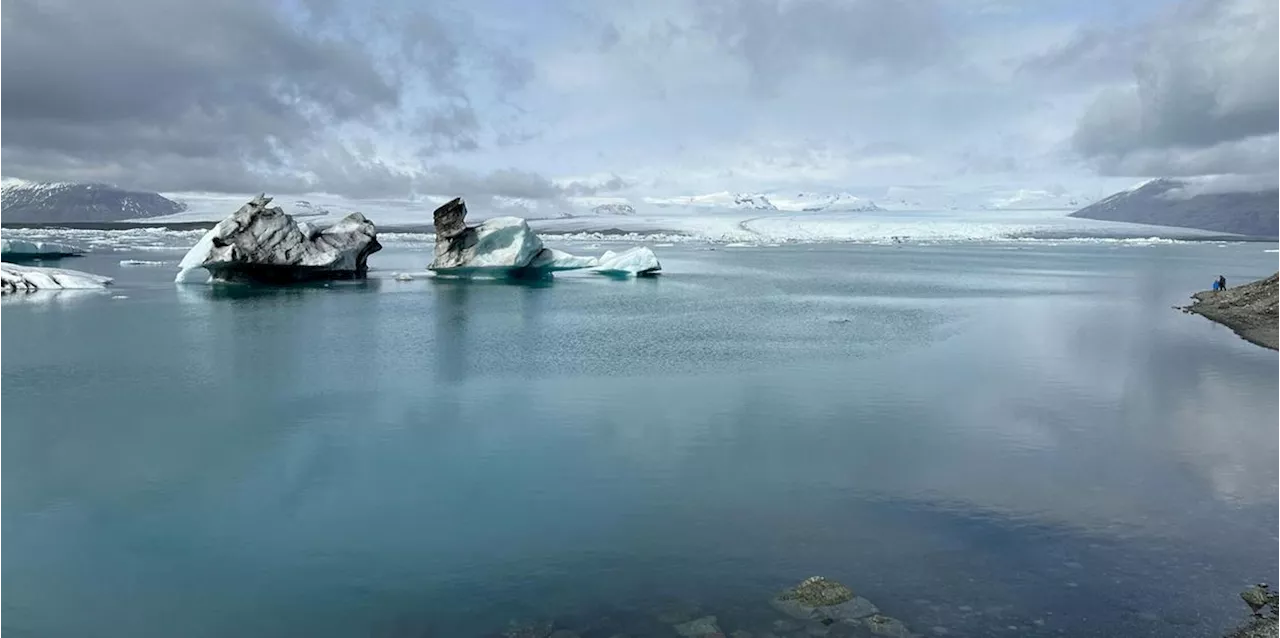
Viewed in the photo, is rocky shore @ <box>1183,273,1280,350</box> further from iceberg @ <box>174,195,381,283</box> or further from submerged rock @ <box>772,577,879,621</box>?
iceberg @ <box>174,195,381,283</box>

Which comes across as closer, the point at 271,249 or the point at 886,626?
the point at 886,626

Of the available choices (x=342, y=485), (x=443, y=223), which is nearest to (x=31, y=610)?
(x=342, y=485)

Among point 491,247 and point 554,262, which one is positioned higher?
point 491,247

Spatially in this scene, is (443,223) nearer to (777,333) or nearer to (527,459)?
(777,333)

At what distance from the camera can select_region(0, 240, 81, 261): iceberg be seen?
3991cm

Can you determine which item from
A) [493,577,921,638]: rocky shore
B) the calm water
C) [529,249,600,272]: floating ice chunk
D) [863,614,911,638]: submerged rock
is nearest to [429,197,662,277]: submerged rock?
[529,249,600,272]: floating ice chunk

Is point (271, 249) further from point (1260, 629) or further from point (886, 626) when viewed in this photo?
point (1260, 629)

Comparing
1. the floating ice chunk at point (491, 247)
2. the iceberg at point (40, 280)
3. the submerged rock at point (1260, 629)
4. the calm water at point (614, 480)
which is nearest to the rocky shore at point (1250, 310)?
the calm water at point (614, 480)

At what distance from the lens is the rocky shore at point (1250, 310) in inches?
746

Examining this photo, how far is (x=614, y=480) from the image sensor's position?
863cm

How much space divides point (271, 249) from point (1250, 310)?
28191 mm

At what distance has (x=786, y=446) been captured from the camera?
389 inches

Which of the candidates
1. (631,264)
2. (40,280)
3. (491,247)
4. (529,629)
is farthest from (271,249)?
(529,629)

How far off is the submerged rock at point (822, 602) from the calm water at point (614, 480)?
6.7 inches
